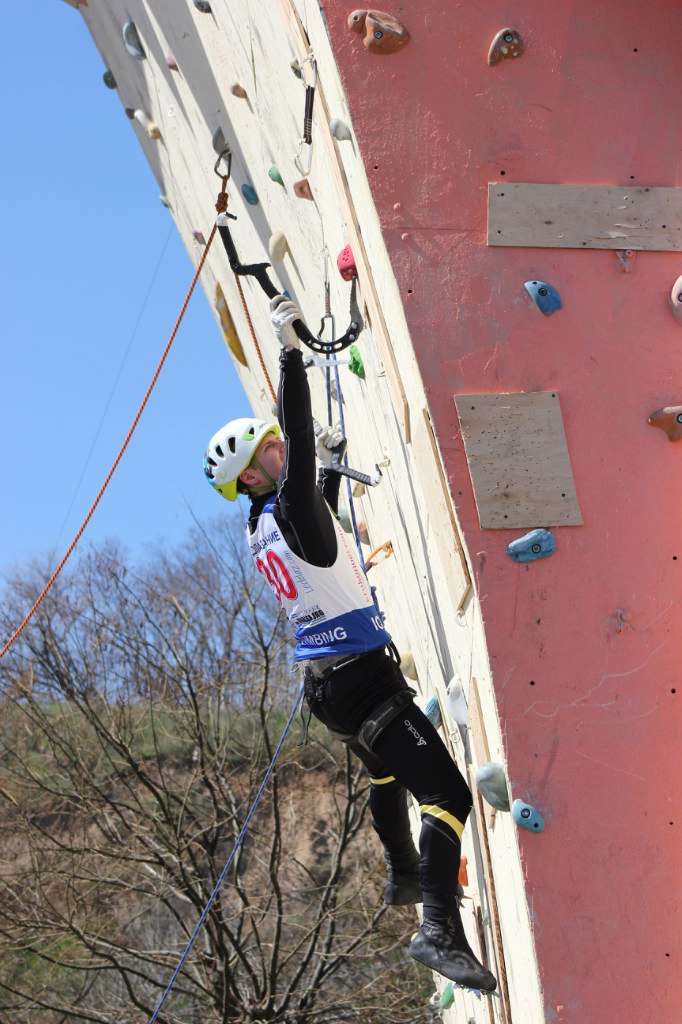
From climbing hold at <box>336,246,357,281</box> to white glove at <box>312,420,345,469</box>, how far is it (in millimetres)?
556

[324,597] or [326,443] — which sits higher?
[326,443]

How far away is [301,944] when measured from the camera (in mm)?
9375

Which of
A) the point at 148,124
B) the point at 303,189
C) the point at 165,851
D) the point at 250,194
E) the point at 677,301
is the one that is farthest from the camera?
the point at 165,851

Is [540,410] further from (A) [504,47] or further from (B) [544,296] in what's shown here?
(A) [504,47]

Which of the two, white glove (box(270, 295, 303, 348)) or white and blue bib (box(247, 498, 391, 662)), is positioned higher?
white glove (box(270, 295, 303, 348))

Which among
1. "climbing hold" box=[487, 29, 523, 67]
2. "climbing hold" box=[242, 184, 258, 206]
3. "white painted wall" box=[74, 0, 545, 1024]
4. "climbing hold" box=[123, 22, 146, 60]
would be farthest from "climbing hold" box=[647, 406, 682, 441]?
"climbing hold" box=[123, 22, 146, 60]

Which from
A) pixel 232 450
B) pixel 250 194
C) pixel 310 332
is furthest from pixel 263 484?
pixel 250 194

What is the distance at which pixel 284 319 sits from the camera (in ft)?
10.5

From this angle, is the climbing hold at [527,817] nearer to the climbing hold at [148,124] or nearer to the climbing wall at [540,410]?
the climbing wall at [540,410]

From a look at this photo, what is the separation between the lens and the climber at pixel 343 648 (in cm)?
316

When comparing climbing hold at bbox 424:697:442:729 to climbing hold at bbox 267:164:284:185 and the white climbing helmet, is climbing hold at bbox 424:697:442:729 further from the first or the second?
climbing hold at bbox 267:164:284:185

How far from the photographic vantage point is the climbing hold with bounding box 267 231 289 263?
471 centimetres

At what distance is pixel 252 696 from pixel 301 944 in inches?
108

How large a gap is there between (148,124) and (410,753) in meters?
4.00
